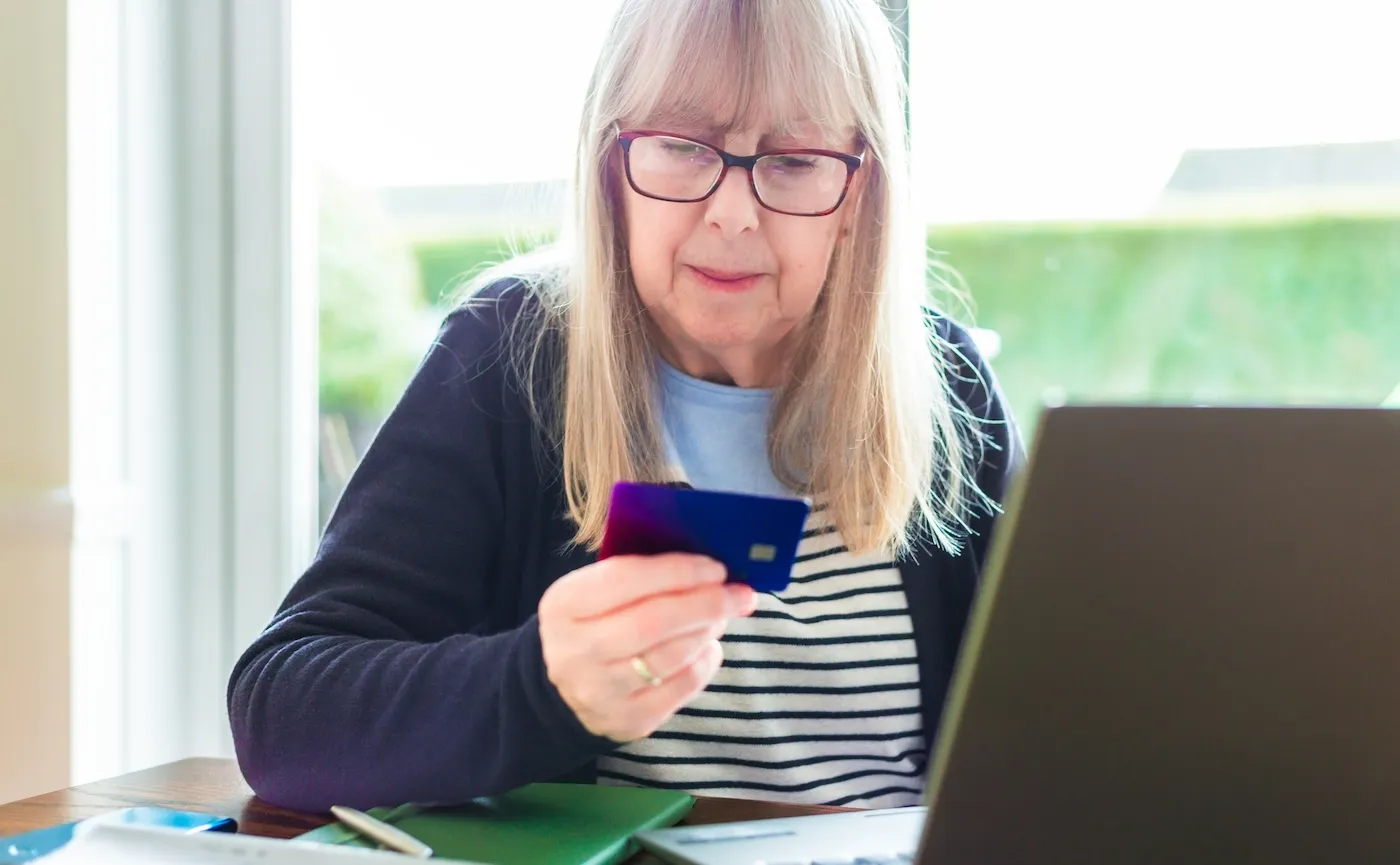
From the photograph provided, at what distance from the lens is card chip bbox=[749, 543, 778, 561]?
64 cm

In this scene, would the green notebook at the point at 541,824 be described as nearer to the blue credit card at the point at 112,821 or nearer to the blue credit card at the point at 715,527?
the blue credit card at the point at 112,821

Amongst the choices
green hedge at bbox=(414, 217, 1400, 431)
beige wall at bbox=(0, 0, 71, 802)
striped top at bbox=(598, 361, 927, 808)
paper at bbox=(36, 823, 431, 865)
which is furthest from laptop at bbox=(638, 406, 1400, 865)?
beige wall at bbox=(0, 0, 71, 802)

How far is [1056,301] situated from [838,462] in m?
0.61

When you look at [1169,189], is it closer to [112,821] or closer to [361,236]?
[361,236]

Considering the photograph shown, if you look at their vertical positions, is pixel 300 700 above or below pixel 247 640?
above

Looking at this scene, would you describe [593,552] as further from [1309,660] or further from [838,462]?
[1309,660]

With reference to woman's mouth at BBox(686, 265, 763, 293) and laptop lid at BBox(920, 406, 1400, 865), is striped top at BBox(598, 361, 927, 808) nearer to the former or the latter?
woman's mouth at BBox(686, 265, 763, 293)

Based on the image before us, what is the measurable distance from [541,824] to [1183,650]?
17.9 inches

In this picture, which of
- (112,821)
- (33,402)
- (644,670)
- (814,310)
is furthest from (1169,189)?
(33,402)

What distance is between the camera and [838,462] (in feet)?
4.02

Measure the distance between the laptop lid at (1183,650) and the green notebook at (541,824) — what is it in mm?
293

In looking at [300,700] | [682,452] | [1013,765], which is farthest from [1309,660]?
[682,452]

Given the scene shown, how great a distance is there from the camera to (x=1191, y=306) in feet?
5.34

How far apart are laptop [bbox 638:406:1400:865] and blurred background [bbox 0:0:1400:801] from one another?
1.01 meters
